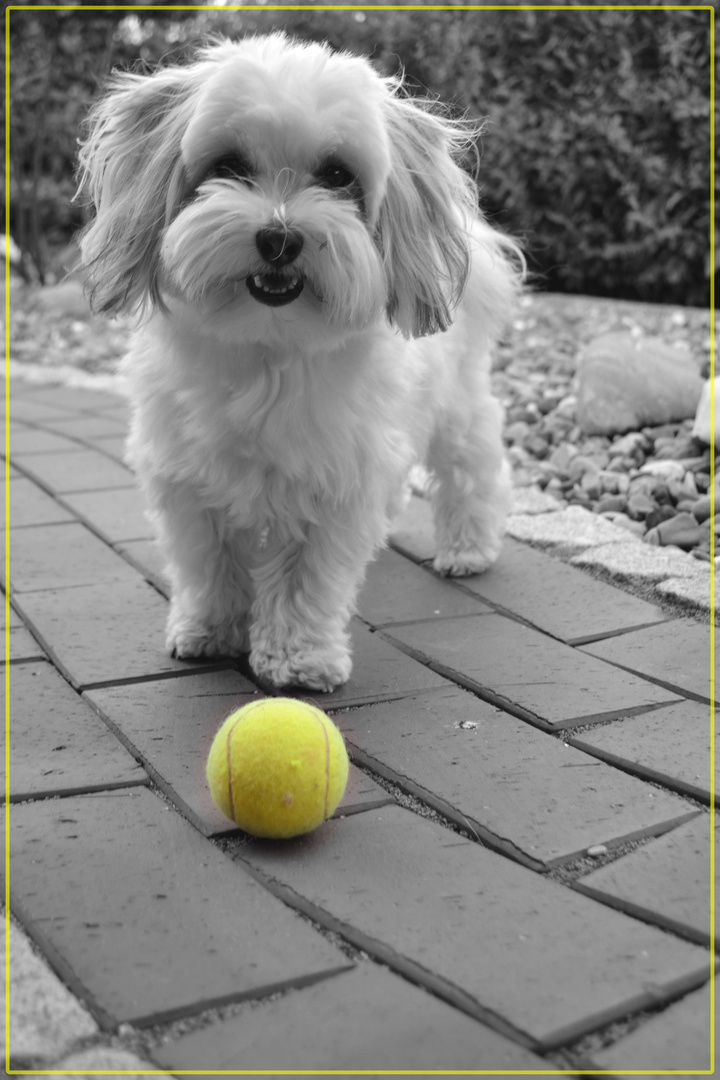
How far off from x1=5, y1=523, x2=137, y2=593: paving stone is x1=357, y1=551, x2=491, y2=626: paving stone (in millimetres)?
658

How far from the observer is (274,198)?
2.18 metres

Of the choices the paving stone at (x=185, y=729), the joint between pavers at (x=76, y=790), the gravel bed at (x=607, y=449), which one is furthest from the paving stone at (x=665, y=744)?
the gravel bed at (x=607, y=449)

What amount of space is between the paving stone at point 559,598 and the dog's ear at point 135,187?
1233mm

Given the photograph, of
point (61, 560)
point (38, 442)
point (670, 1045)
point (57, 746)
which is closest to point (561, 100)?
point (38, 442)

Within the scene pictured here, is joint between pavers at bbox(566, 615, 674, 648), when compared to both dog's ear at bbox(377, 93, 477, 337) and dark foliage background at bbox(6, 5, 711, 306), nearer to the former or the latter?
dog's ear at bbox(377, 93, 477, 337)

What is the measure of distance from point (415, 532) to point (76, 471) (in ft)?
4.25

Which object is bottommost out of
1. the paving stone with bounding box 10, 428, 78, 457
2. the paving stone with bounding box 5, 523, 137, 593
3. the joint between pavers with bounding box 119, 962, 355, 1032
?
the paving stone with bounding box 10, 428, 78, 457

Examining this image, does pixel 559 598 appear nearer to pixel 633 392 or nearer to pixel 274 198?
pixel 274 198

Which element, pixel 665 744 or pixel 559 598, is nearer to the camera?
pixel 665 744

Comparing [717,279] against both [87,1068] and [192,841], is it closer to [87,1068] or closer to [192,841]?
[192,841]

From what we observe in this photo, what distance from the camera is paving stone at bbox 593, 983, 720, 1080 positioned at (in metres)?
1.41

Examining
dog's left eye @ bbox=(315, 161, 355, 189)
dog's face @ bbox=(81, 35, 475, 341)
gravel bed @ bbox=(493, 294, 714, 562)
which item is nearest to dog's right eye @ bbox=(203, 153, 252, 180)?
dog's face @ bbox=(81, 35, 475, 341)

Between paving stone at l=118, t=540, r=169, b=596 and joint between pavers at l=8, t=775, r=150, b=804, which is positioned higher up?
joint between pavers at l=8, t=775, r=150, b=804

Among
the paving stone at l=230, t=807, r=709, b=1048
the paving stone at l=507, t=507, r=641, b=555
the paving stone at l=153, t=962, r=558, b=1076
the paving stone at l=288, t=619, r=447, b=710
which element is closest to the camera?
the paving stone at l=153, t=962, r=558, b=1076
